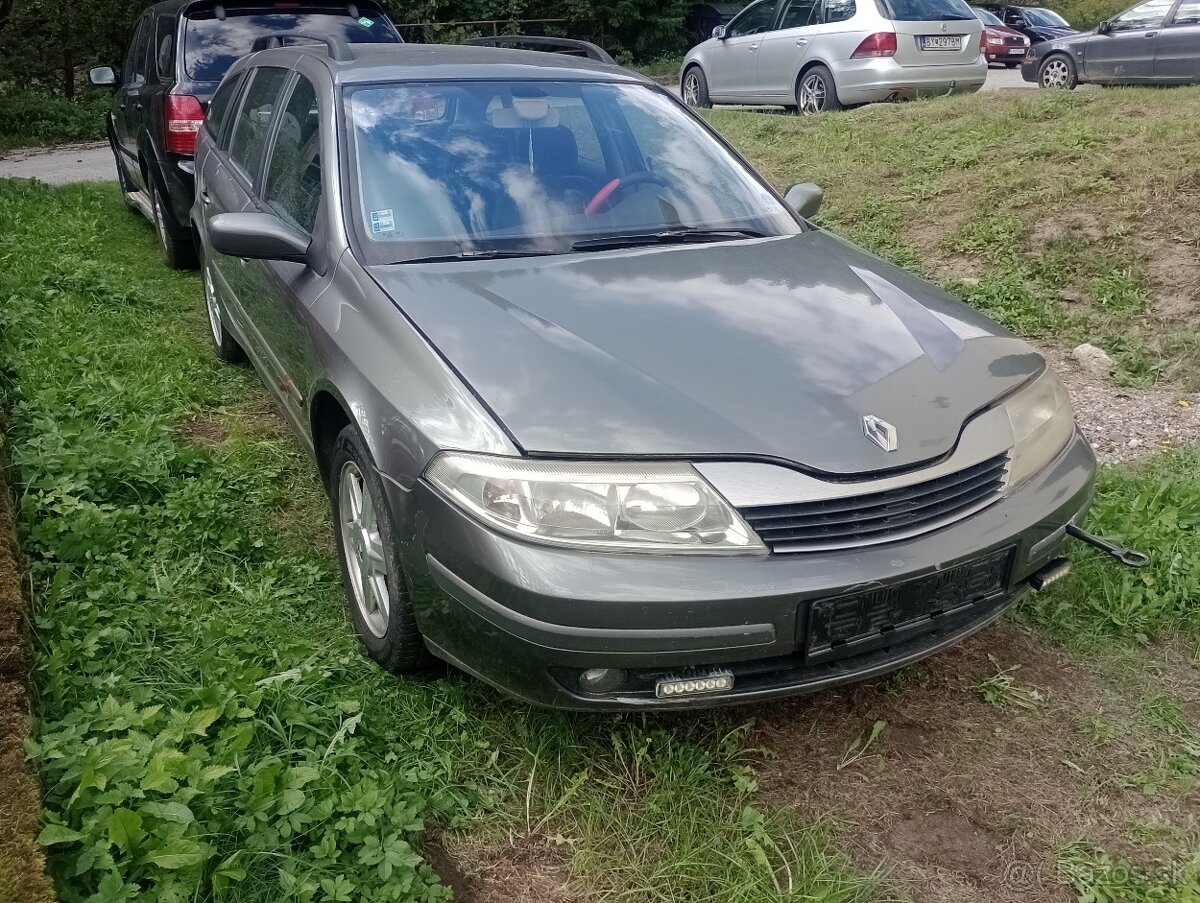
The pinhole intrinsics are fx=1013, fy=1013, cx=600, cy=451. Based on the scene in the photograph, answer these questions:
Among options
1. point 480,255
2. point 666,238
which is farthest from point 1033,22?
point 480,255

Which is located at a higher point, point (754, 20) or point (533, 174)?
point (533, 174)

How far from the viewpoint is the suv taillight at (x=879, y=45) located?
9672mm

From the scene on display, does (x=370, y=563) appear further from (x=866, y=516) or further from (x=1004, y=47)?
(x=1004, y=47)

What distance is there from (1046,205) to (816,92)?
16.1 feet

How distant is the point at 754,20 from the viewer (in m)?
11.6

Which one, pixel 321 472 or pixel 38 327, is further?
pixel 38 327

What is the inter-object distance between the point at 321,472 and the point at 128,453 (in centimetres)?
105

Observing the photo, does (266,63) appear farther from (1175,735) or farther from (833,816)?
(1175,735)

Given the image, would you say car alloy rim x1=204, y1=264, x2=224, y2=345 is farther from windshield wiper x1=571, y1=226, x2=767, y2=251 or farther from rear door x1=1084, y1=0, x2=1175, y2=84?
rear door x1=1084, y1=0, x2=1175, y2=84

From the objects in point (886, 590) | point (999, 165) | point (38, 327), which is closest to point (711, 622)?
point (886, 590)

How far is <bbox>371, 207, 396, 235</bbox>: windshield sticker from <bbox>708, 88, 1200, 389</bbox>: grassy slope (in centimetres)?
366

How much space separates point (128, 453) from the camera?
3719mm

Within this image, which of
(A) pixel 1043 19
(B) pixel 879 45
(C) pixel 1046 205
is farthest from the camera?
(A) pixel 1043 19

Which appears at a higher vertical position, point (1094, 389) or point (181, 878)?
point (181, 878)
